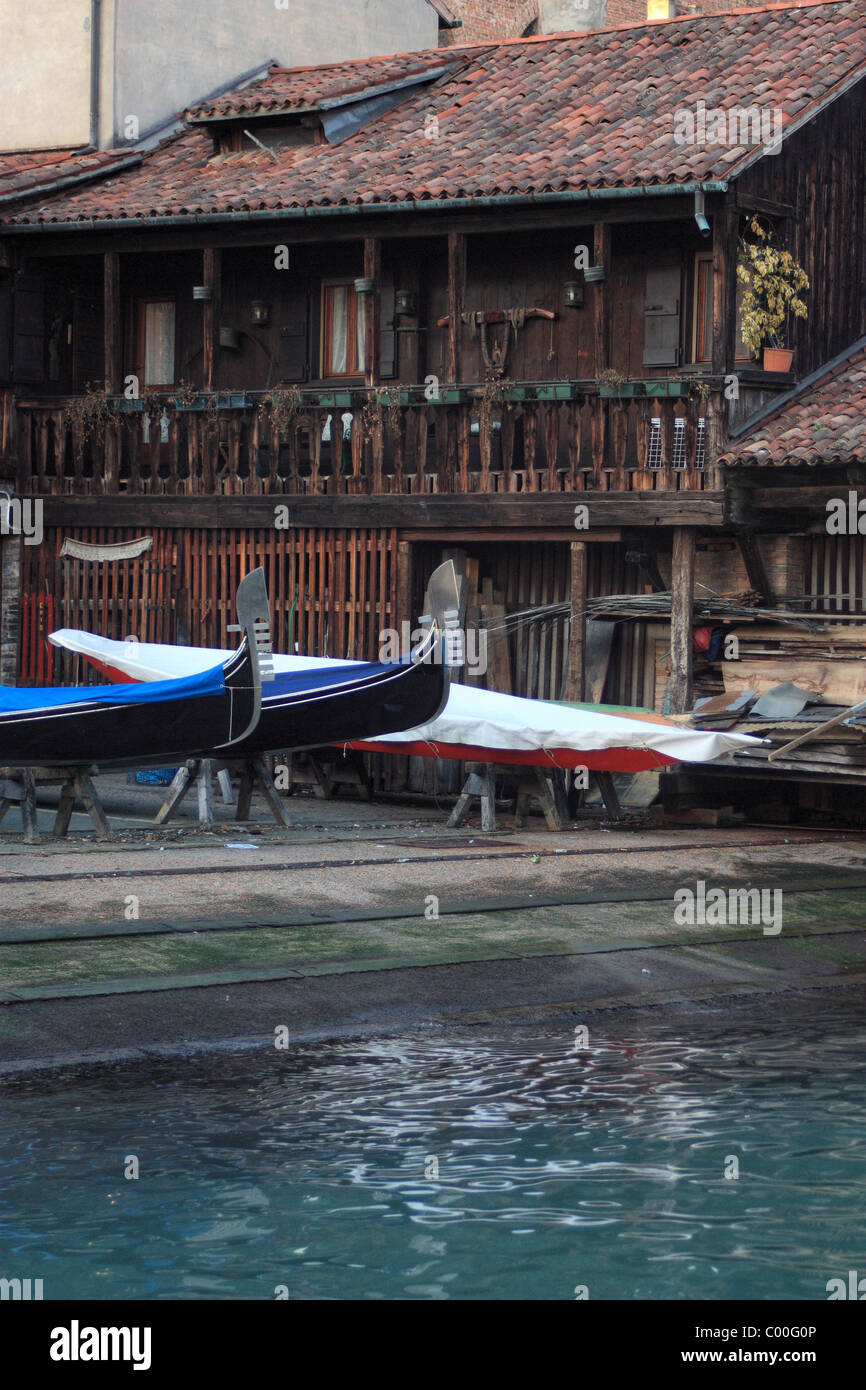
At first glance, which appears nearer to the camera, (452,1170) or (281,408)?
(452,1170)

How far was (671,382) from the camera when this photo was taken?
18188 mm

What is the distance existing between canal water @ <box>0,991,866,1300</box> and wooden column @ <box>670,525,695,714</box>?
8.34 metres

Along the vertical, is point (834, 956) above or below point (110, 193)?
below

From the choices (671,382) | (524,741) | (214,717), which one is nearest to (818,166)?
(671,382)

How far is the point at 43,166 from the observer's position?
23.0m

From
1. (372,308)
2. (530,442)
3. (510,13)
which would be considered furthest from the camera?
(510,13)

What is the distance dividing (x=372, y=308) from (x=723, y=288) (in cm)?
390

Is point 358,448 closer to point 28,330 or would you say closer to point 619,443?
point 619,443

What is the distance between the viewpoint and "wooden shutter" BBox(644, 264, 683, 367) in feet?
64.1

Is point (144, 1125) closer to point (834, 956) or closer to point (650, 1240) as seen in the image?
point (650, 1240)

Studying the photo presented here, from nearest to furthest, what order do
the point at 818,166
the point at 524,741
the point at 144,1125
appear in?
the point at 144,1125, the point at 524,741, the point at 818,166

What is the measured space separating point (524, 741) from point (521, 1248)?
959 cm

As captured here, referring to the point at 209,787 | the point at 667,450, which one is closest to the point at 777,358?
the point at 667,450

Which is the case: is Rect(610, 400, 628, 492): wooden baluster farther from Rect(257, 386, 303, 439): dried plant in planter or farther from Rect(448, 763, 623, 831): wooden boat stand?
Rect(257, 386, 303, 439): dried plant in planter
